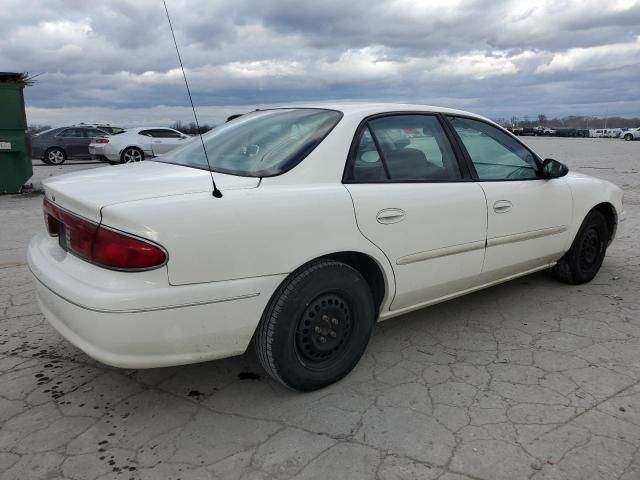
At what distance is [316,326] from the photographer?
104 inches

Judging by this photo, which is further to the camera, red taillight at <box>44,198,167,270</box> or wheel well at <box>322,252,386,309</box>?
wheel well at <box>322,252,386,309</box>

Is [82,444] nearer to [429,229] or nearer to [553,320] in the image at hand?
[429,229]

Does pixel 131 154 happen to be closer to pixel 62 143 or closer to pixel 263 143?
pixel 62 143

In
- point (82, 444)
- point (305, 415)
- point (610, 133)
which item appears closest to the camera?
point (82, 444)

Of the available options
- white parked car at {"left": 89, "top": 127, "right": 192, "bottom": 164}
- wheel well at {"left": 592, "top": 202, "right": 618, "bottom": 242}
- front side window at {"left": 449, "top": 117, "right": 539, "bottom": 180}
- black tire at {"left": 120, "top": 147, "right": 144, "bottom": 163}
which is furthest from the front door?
black tire at {"left": 120, "top": 147, "right": 144, "bottom": 163}

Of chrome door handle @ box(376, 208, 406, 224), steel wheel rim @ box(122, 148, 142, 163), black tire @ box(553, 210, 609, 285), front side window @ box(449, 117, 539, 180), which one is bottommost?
black tire @ box(553, 210, 609, 285)

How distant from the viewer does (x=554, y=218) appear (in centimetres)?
387

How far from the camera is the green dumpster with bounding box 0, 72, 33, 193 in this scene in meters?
9.05

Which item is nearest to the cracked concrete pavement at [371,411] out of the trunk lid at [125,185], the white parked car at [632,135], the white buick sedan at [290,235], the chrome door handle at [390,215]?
the white buick sedan at [290,235]

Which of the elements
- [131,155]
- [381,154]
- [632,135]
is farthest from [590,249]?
[632,135]

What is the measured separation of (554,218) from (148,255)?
301 cm

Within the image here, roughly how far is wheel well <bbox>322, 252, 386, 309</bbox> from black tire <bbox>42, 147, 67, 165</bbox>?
17.5 m

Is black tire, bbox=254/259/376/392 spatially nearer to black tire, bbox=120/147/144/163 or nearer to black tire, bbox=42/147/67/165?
black tire, bbox=120/147/144/163

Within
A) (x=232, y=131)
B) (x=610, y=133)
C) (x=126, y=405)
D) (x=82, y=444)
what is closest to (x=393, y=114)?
(x=232, y=131)
